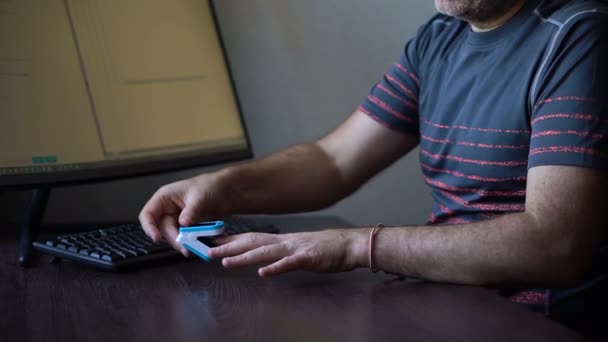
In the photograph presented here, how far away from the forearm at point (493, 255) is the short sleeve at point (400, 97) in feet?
1.71

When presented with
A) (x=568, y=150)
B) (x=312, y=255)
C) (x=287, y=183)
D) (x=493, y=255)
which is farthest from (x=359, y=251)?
(x=287, y=183)

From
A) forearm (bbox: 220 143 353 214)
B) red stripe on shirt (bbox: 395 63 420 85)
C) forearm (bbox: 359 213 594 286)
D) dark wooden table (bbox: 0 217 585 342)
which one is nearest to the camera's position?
dark wooden table (bbox: 0 217 585 342)

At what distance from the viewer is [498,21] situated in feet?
4.23

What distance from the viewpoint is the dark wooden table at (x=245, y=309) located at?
0.77m

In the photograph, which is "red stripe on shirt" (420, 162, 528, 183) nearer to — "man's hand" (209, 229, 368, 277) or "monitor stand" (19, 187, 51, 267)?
"man's hand" (209, 229, 368, 277)

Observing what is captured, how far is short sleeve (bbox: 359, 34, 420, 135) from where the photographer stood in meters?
1.48

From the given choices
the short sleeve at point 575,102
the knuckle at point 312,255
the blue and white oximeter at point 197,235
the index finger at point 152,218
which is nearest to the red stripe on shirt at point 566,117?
the short sleeve at point 575,102

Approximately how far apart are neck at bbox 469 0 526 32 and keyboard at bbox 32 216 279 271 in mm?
641

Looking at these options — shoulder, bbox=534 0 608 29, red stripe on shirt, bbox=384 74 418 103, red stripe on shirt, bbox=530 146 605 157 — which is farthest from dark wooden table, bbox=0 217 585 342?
red stripe on shirt, bbox=384 74 418 103

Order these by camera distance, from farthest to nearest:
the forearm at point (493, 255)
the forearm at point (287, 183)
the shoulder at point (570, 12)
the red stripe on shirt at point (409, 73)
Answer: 1. the red stripe on shirt at point (409, 73)
2. the forearm at point (287, 183)
3. the shoulder at point (570, 12)
4. the forearm at point (493, 255)

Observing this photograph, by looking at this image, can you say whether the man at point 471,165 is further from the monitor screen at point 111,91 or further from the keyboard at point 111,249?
the monitor screen at point 111,91

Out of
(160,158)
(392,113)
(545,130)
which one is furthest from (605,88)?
(160,158)

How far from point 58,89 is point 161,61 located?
250mm

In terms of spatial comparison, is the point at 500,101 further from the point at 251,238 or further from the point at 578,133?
the point at 251,238
